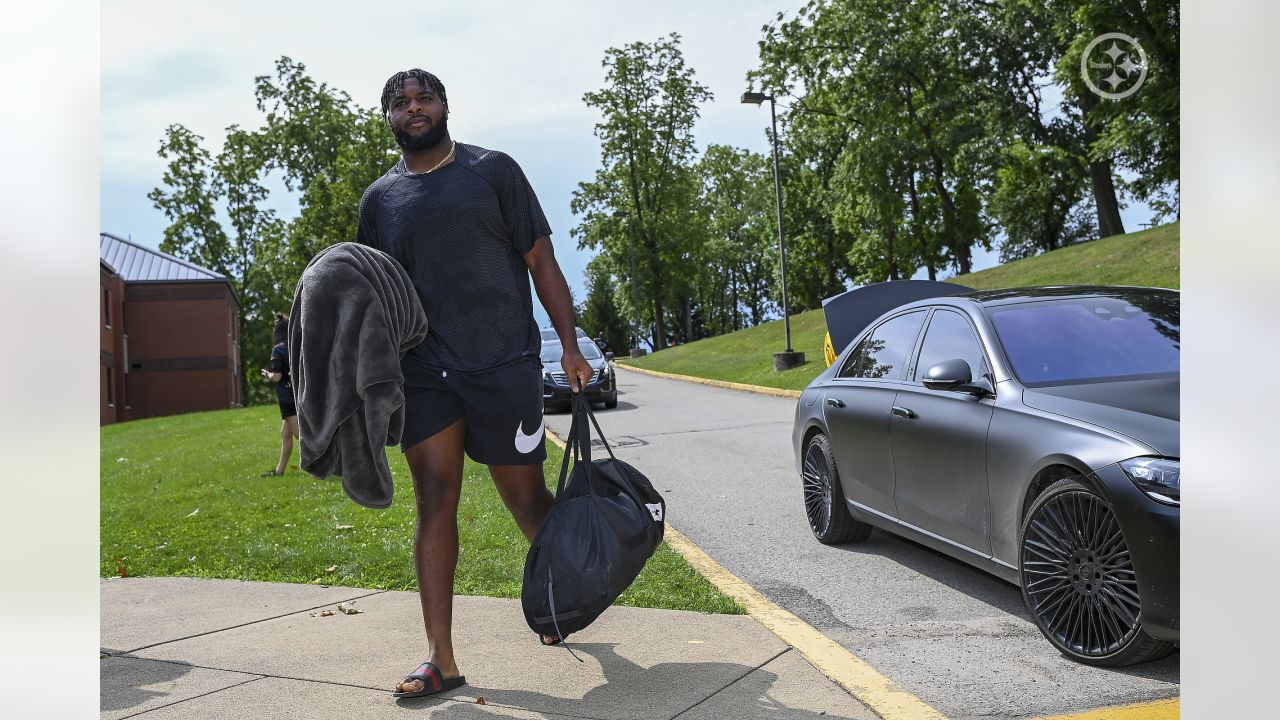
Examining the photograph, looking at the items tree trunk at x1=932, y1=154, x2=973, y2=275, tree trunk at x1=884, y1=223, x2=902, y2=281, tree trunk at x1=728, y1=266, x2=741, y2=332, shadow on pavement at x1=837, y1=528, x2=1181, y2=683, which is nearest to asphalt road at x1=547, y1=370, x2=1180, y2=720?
shadow on pavement at x1=837, y1=528, x2=1181, y2=683

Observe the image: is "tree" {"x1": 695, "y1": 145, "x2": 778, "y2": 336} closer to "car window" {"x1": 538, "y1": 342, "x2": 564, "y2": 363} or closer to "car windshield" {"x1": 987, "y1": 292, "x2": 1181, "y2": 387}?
"car window" {"x1": 538, "y1": 342, "x2": 564, "y2": 363}

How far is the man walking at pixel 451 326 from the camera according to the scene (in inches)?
169

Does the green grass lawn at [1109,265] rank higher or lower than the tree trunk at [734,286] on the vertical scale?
lower

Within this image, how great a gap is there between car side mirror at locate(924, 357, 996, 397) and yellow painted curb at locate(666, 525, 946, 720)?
1.26 metres

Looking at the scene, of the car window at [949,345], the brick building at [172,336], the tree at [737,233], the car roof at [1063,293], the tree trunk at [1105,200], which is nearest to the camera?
the car window at [949,345]

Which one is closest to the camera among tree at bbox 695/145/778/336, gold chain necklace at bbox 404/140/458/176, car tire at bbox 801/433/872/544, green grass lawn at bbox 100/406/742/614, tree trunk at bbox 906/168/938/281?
gold chain necklace at bbox 404/140/458/176

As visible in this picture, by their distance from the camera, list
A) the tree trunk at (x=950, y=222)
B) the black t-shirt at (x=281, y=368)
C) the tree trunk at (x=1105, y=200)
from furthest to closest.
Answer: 1. the tree trunk at (x=950, y=222)
2. the tree trunk at (x=1105, y=200)
3. the black t-shirt at (x=281, y=368)

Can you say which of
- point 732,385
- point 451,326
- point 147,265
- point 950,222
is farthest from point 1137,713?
point 147,265

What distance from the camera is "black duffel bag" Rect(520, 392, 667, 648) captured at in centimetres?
406

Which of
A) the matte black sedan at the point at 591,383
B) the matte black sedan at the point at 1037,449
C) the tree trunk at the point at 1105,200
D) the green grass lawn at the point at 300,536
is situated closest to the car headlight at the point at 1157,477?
the matte black sedan at the point at 1037,449

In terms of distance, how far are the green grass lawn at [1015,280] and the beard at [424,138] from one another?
19.4 meters

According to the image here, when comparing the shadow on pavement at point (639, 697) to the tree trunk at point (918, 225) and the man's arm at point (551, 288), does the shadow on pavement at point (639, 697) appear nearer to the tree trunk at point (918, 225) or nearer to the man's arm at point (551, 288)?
the man's arm at point (551, 288)
